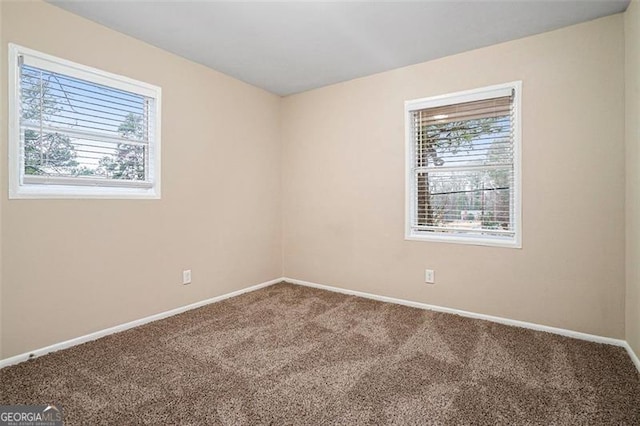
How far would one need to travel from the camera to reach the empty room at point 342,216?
6.23ft

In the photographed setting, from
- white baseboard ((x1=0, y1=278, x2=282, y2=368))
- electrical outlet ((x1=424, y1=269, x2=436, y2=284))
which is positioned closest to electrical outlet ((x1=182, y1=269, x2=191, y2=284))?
white baseboard ((x1=0, y1=278, x2=282, y2=368))

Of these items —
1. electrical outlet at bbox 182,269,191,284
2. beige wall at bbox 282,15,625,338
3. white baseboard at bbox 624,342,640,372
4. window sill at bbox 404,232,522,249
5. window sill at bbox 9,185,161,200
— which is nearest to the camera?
white baseboard at bbox 624,342,640,372

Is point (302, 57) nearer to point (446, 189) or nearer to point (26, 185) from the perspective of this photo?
point (446, 189)

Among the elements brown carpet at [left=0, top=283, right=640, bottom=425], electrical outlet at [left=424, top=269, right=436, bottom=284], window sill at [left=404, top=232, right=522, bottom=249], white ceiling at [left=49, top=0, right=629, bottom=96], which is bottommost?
brown carpet at [left=0, top=283, right=640, bottom=425]

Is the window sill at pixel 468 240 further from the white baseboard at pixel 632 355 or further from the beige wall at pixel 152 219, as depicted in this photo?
the beige wall at pixel 152 219

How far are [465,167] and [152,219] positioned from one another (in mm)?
2916

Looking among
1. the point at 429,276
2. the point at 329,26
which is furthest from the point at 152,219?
the point at 429,276

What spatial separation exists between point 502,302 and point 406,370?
52.4 inches

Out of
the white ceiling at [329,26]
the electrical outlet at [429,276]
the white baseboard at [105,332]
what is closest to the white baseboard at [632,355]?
the electrical outlet at [429,276]

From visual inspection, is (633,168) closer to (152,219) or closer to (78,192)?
(152,219)

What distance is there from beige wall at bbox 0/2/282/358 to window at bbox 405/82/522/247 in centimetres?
183

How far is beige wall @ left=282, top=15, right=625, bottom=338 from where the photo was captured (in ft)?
7.96

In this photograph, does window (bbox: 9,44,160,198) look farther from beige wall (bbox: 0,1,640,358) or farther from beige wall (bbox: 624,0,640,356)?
beige wall (bbox: 624,0,640,356)

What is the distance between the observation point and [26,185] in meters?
2.20
